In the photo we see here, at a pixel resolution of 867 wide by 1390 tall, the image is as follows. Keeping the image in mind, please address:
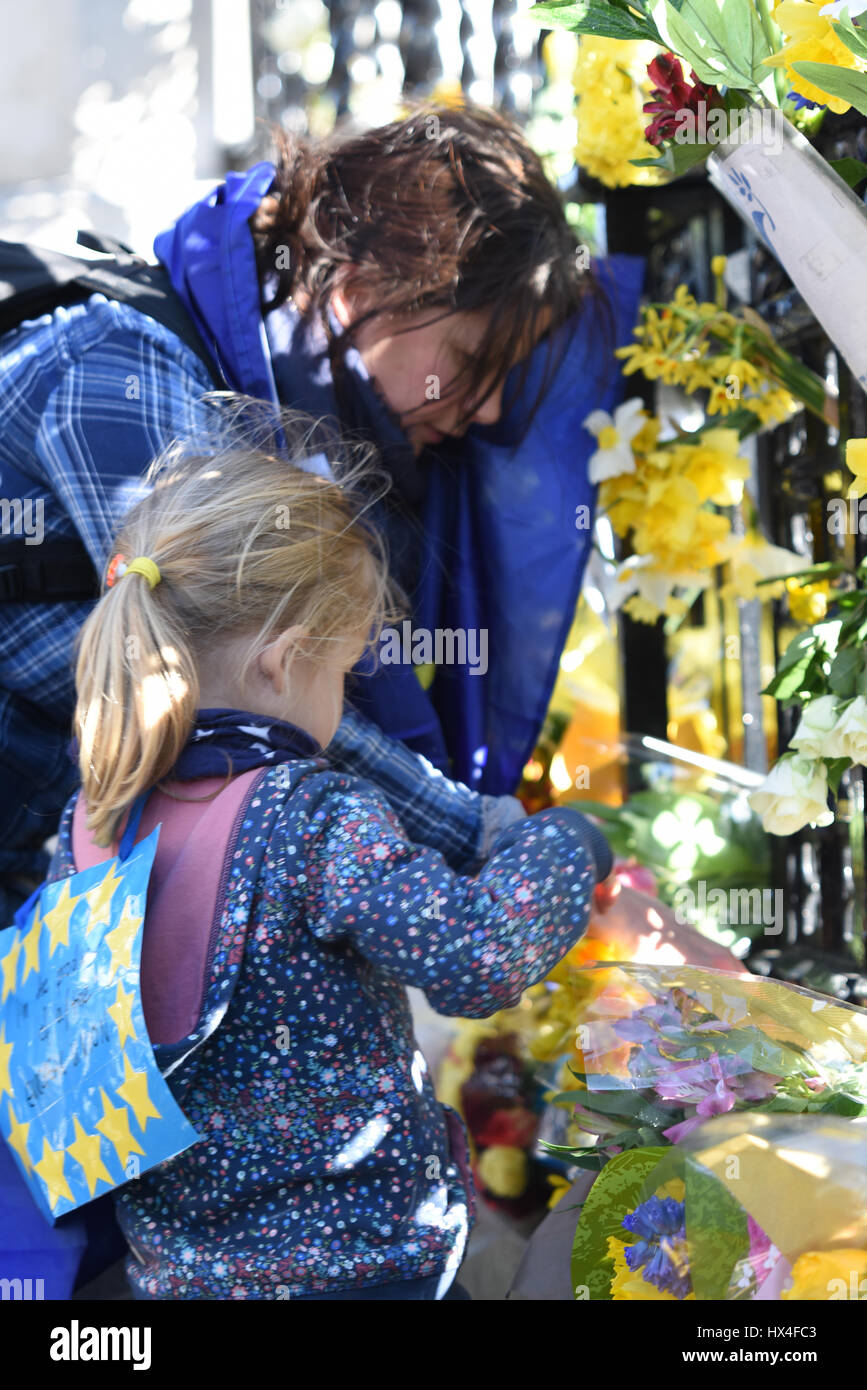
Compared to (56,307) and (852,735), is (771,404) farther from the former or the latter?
(56,307)

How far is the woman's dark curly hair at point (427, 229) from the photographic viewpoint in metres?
1.34

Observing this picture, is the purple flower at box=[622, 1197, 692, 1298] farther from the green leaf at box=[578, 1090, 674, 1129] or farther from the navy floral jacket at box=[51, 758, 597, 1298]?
the navy floral jacket at box=[51, 758, 597, 1298]

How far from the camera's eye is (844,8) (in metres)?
0.86

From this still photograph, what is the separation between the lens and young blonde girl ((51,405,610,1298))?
1.01 m

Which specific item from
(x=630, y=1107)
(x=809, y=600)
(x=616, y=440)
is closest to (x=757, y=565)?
(x=809, y=600)

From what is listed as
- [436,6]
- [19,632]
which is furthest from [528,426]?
Answer: [436,6]

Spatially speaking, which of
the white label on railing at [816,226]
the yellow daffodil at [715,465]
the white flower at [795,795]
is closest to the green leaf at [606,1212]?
the white flower at [795,795]

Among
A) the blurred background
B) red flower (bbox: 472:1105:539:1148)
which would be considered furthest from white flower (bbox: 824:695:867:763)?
the blurred background

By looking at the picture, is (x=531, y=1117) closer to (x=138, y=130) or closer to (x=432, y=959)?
(x=432, y=959)

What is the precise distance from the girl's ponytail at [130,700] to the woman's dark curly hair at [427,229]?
42cm

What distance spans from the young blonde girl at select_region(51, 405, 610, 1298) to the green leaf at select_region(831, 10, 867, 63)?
565 mm

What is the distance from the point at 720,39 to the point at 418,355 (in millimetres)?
500

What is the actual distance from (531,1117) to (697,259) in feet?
3.83
